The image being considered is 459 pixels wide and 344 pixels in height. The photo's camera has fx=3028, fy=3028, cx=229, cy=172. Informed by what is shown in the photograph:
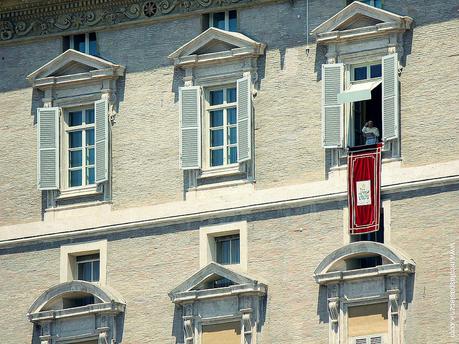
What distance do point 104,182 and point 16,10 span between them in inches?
228

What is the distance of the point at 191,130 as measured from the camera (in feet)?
253

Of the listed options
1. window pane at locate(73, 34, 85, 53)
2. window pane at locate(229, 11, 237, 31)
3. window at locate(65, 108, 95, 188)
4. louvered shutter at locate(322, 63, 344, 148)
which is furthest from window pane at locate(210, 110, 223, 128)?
window pane at locate(73, 34, 85, 53)

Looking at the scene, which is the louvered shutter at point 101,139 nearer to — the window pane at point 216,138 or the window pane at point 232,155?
the window pane at point 216,138

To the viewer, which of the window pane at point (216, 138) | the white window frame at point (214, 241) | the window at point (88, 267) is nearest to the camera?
the white window frame at point (214, 241)

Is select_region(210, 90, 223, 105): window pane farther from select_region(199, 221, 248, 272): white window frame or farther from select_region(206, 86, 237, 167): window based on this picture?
select_region(199, 221, 248, 272): white window frame

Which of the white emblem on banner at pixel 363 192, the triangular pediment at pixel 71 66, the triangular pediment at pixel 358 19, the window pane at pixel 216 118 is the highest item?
the triangular pediment at pixel 358 19

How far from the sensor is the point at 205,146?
77.0m

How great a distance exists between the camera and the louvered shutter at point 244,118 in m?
76.0

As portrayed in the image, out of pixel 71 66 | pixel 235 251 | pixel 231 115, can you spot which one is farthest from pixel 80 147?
pixel 235 251

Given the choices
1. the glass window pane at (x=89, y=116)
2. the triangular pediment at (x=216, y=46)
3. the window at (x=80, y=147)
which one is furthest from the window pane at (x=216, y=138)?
the glass window pane at (x=89, y=116)

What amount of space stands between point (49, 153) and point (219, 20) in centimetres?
568

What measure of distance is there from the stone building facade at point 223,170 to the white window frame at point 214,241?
5 centimetres

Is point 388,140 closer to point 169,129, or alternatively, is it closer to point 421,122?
point 421,122

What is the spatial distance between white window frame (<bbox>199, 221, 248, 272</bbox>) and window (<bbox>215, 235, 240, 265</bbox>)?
12cm
